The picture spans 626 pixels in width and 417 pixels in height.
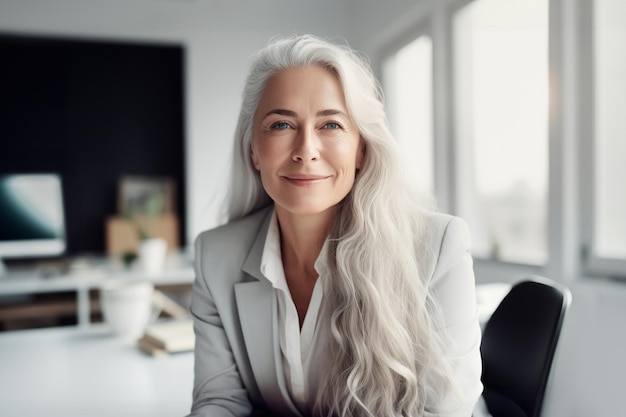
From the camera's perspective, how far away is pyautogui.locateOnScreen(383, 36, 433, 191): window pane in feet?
13.7

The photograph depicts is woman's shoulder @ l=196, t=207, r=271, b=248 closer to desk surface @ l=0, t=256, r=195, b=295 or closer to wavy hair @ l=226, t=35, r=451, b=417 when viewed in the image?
wavy hair @ l=226, t=35, r=451, b=417

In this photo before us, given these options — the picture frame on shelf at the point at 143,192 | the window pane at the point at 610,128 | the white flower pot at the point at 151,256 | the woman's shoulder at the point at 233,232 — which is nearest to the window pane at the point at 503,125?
the window pane at the point at 610,128

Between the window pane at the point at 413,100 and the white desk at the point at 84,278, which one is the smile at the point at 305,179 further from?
the window pane at the point at 413,100

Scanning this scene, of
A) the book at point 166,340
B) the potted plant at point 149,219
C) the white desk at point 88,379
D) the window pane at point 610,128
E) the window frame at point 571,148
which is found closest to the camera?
the white desk at point 88,379

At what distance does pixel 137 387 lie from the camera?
1.14m

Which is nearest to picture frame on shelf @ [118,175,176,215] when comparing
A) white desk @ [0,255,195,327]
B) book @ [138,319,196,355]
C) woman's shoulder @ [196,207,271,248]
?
white desk @ [0,255,195,327]

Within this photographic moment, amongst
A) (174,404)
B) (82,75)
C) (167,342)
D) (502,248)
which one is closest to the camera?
(174,404)

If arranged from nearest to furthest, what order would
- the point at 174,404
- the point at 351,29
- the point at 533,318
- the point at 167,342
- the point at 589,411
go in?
1. the point at 174,404
2. the point at 533,318
3. the point at 167,342
4. the point at 589,411
5. the point at 351,29

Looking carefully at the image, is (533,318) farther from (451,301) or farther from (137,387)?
(137,387)

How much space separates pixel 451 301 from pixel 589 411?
1454mm

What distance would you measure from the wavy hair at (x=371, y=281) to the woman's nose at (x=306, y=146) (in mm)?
95

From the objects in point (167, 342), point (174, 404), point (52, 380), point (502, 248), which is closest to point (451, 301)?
point (174, 404)

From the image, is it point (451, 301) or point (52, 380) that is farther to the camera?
point (52, 380)

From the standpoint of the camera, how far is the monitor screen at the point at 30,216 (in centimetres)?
420
